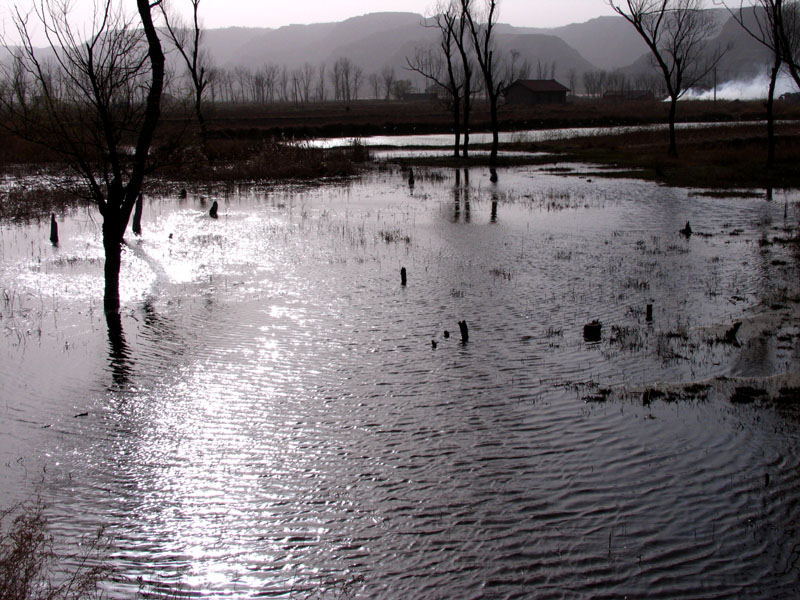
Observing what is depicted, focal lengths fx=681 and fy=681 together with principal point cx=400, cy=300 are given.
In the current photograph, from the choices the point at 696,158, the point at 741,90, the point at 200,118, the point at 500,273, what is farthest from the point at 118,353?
the point at 741,90

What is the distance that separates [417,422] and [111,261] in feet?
26.2

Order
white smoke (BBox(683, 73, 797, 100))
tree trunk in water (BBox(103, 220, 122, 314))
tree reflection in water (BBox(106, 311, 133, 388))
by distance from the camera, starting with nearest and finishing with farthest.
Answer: tree reflection in water (BBox(106, 311, 133, 388)), tree trunk in water (BBox(103, 220, 122, 314)), white smoke (BBox(683, 73, 797, 100))

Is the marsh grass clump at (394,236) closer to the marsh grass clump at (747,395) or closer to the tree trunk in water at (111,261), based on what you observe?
the tree trunk in water at (111,261)

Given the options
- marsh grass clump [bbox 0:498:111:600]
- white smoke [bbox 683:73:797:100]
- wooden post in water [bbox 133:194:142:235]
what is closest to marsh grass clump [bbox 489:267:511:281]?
marsh grass clump [bbox 0:498:111:600]

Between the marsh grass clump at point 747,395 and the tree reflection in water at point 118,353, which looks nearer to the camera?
the marsh grass clump at point 747,395

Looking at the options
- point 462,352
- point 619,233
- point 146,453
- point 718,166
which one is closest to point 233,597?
point 146,453

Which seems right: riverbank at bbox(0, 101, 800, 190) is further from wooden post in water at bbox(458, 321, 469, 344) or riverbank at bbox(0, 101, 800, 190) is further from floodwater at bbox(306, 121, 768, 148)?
wooden post in water at bbox(458, 321, 469, 344)

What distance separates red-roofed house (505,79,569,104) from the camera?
377 ft

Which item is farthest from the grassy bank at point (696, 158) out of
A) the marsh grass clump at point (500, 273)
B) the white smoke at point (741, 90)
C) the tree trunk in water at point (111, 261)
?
the white smoke at point (741, 90)

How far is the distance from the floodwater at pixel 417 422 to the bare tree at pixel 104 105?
7.00 ft

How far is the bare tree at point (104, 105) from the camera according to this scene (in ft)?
39.6

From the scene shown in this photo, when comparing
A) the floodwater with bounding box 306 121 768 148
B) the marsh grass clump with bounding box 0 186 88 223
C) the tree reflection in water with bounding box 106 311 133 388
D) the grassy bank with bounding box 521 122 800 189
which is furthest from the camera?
the floodwater with bounding box 306 121 768 148

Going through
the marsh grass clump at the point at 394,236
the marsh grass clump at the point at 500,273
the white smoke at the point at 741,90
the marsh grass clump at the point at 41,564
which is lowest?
the marsh grass clump at the point at 41,564

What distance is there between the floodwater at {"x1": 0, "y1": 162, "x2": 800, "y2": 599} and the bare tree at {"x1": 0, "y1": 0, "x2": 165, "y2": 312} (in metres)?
2.13
